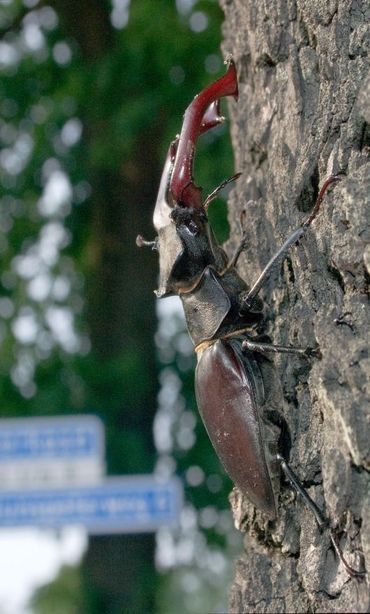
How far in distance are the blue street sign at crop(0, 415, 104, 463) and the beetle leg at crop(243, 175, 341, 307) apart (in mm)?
3696

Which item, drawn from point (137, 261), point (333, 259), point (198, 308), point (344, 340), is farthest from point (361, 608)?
point (137, 261)

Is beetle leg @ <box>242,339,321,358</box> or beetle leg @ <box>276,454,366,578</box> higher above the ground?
beetle leg @ <box>242,339,321,358</box>

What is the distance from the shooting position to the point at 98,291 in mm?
7465

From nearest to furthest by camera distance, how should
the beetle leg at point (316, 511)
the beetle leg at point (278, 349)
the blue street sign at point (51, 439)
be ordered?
the beetle leg at point (316, 511), the beetle leg at point (278, 349), the blue street sign at point (51, 439)

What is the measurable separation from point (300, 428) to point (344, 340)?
0.85 feet

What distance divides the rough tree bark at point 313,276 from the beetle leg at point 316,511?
0.01m

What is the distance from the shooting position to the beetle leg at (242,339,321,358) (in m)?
1.57

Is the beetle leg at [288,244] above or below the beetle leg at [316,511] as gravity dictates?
above

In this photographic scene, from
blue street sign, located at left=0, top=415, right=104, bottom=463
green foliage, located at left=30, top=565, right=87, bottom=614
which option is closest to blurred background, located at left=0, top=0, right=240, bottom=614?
blue street sign, located at left=0, top=415, right=104, bottom=463

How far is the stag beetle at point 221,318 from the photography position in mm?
1650

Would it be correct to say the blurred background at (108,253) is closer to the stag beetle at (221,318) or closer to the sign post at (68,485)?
the sign post at (68,485)

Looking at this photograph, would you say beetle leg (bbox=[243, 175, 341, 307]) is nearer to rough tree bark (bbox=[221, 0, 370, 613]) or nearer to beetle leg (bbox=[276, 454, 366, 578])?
rough tree bark (bbox=[221, 0, 370, 613])

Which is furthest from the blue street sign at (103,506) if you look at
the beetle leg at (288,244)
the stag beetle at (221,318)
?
the beetle leg at (288,244)

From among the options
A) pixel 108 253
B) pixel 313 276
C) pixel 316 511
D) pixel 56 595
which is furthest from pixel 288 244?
pixel 56 595
